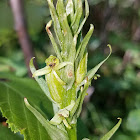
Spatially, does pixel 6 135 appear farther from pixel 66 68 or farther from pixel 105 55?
pixel 105 55

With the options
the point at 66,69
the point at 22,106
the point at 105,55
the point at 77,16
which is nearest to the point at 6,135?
the point at 22,106

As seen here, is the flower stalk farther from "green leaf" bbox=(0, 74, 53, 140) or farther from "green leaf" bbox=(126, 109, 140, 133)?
"green leaf" bbox=(126, 109, 140, 133)

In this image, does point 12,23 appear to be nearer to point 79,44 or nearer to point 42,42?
point 42,42

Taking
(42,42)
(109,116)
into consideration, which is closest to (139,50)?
(109,116)

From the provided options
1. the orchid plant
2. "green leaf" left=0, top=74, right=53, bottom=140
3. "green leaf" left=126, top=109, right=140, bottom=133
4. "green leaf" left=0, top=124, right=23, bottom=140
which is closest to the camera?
the orchid plant

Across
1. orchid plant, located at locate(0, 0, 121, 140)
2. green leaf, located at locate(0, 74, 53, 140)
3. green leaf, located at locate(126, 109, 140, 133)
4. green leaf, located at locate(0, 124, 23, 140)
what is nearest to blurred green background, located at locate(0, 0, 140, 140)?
green leaf, located at locate(126, 109, 140, 133)

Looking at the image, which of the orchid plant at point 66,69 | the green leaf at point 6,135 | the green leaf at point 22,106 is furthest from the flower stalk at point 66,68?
the green leaf at point 6,135

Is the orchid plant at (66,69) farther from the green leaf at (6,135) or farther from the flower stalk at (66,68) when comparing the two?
the green leaf at (6,135)
